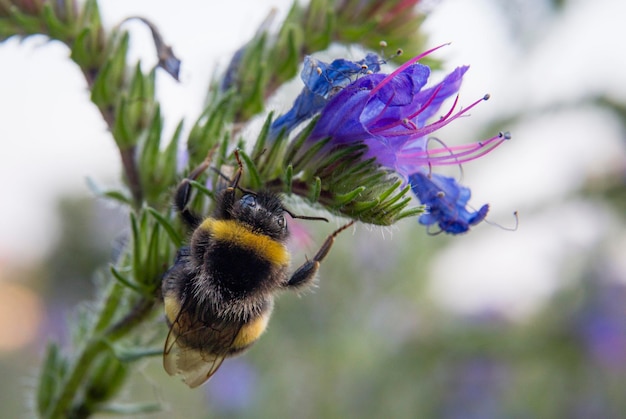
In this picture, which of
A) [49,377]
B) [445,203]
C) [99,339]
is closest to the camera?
[445,203]

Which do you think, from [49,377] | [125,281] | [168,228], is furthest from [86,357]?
[168,228]

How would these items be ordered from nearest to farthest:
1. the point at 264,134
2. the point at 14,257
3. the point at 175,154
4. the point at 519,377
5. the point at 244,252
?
the point at 244,252 → the point at 264,134 → the point at 175,154 → the point at 519,377 → the point at 14,257

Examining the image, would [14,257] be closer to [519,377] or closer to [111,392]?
[519,377]

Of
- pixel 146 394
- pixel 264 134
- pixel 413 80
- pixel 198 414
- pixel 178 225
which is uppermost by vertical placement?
pixel 413 80

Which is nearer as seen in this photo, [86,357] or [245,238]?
[245,238]

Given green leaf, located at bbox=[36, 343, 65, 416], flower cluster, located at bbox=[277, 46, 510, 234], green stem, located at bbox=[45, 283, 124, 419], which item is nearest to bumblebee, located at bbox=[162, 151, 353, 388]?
flower cluster, located at bbox=[277, 46, 510, 234]

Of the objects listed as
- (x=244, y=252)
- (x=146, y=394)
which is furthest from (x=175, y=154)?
(x=146, y=394)

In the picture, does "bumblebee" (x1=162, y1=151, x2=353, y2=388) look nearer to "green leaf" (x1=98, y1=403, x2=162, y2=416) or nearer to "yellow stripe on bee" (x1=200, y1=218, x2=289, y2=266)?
"yellow stripe on bee" (x1=200, y1=218, x2=289, y2=266)

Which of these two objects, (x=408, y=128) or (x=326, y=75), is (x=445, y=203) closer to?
(x=408, y=128)
